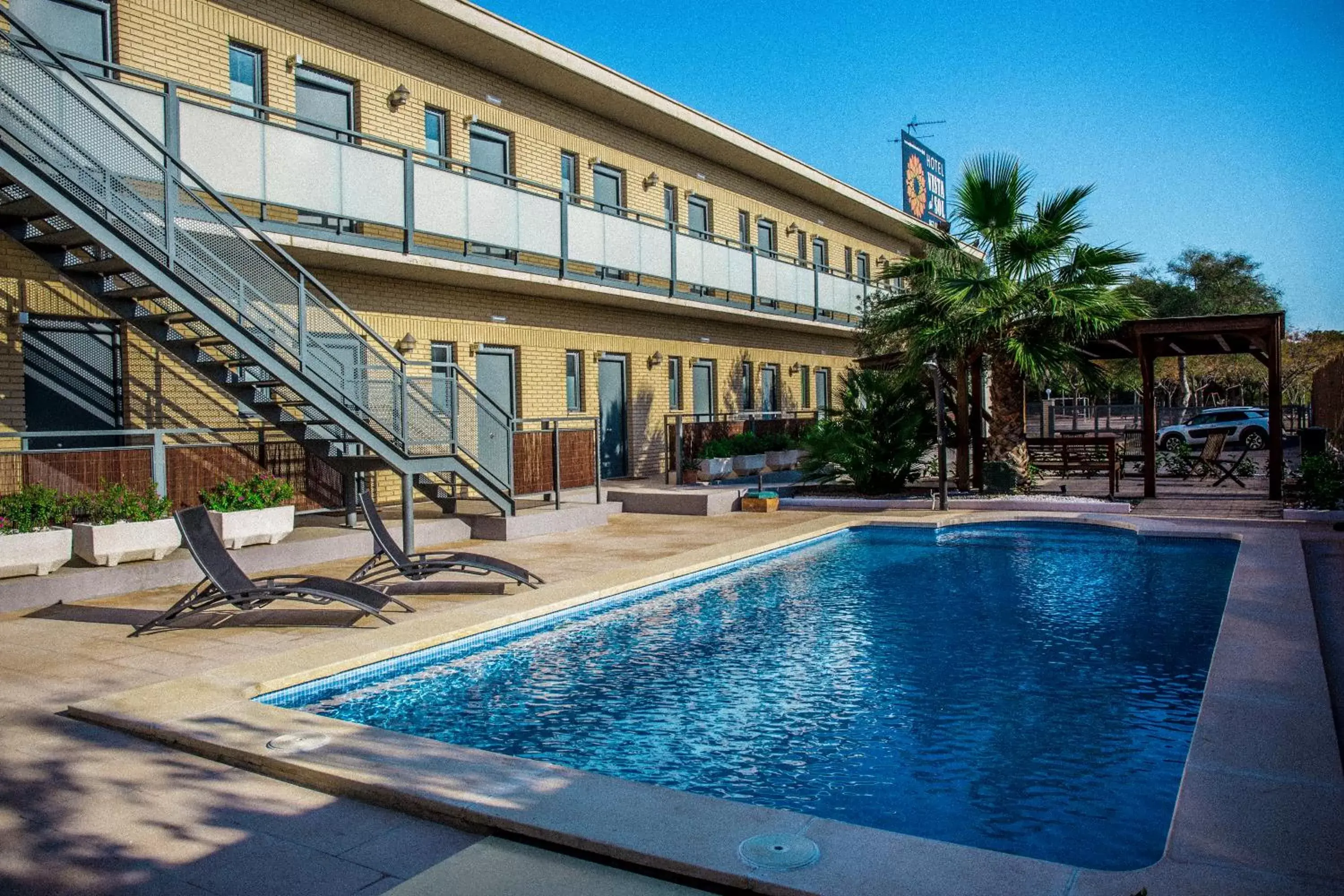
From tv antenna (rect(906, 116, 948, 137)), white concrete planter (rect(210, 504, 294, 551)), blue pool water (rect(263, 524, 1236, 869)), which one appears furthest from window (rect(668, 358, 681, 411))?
tv antenna (rect(906, 116, 948, 137))

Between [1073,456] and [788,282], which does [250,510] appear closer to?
[1073,456]

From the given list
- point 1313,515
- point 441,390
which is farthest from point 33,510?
point 1313,515

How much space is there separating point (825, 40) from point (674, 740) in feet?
82.8

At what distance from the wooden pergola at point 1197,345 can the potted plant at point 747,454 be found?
280 inches

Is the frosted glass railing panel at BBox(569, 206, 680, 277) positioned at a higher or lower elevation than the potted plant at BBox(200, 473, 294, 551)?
higher

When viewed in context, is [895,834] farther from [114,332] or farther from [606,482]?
[606,482]

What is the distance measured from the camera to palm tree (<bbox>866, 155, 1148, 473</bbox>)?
57.0 feet

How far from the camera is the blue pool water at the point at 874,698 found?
5.05 m

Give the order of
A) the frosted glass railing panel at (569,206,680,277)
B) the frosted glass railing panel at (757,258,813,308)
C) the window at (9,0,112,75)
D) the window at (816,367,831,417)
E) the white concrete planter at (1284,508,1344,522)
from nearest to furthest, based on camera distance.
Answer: the window at (9,0,112,75) → the white concrete planter at (1284,508,1344,522) → the frosted glass railing panel at (569,206,680,277) → the frosted glass railing panel at (757,258,813,308) → the window at (816,367,831,417)

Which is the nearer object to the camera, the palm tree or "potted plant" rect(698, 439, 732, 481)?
the palm tree

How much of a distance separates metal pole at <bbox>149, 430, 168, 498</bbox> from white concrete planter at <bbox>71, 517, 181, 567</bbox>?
0.46m

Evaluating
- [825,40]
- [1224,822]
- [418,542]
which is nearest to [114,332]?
[418,542]

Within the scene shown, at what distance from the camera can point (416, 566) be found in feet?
31.8

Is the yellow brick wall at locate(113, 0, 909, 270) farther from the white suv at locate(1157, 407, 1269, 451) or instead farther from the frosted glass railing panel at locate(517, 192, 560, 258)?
the white suv at locate(1157, 407, 1269, 451)
